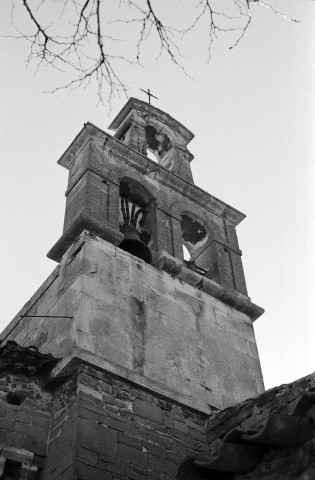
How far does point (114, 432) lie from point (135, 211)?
195 inches

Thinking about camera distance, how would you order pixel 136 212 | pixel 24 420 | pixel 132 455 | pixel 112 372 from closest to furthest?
pixel 132 455, pixel 24 420, pixel 112 372, pixel 136 212

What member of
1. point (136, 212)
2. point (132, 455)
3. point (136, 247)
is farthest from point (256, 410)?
point (136, 212)

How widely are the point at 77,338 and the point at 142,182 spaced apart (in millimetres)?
4385

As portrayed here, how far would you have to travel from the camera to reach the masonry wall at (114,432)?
6.27 m

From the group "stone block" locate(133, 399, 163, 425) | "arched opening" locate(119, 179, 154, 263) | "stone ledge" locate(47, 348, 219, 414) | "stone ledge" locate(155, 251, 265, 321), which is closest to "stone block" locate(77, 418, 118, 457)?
"stone block" locate(133, 399, 163, 425)

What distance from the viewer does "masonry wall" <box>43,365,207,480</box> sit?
20.6 feet

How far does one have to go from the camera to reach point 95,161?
35.0 feet

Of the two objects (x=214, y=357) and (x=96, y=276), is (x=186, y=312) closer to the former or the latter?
(x=214, y=357)

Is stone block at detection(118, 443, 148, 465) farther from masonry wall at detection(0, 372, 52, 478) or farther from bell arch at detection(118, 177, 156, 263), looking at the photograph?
bell arch at detection(118, 177, 156, 263)

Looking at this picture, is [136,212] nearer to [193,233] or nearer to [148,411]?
[193,233]

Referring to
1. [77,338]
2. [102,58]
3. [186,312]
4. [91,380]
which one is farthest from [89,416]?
[102,58]

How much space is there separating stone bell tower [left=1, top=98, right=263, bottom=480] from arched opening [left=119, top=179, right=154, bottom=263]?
24 mm

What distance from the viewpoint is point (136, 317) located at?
27.0ft

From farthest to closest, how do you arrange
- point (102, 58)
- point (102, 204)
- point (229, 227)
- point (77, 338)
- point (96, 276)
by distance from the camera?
point (229, 227), point (102, 204), point (96, 276), point (77, 338), point (102, 58)
